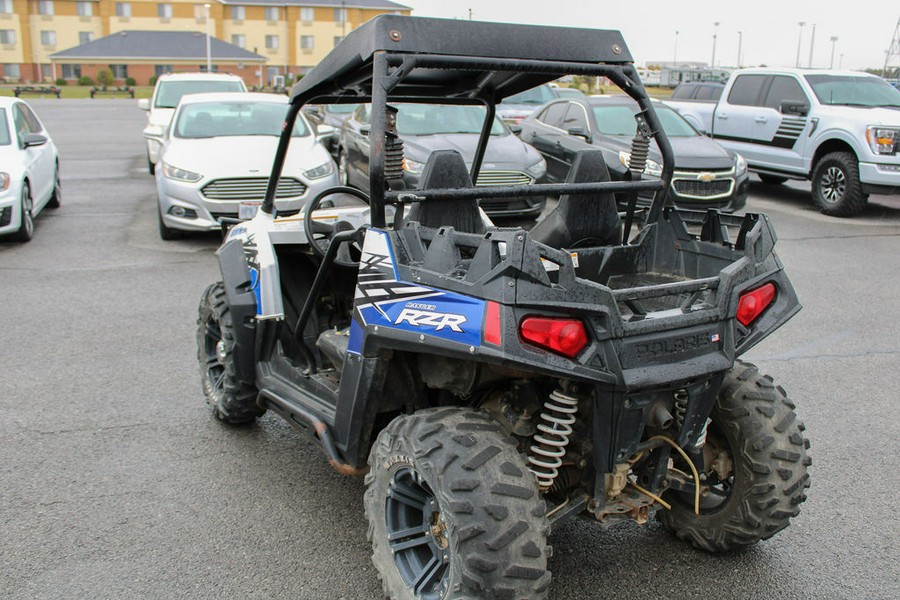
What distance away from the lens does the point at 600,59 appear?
3498mm

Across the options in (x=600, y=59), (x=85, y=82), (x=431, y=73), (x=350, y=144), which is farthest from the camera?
(x=85, y=82)

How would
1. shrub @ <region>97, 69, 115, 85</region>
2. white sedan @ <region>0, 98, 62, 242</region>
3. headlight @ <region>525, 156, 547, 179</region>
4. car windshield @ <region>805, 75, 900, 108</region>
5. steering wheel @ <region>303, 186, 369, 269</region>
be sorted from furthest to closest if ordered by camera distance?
shrub @ <region>97, 69, 115, 85</region> → car windshield @ <region>805, 75, 900, 108</region> → headlight @ <region>525, 156, 547, 179</region> → white sedan @ <region>0, 98, 62, 242</region> → steering wheel @ <region>303, 186, 369, 269</region>

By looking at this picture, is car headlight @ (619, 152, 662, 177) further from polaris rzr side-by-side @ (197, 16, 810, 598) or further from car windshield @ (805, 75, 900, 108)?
polaris rzr side-by-side @ (197, 16, 810, 598)

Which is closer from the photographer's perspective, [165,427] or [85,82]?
[165,427]

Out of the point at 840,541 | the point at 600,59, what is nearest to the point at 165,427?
the point at 600,59

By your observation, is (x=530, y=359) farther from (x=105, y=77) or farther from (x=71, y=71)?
(x=71, y=71)

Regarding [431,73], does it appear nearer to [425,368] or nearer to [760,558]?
[425,368]

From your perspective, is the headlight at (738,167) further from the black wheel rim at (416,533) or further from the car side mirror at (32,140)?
the black wheel rim at (416,533)

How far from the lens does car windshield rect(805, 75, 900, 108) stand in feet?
43.1

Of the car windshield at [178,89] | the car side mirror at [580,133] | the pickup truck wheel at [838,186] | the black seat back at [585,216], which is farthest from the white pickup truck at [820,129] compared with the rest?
the black seat back at [585,216]

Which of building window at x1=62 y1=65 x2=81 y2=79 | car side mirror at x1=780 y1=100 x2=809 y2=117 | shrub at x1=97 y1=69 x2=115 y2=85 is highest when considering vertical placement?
building window at x1=62 y1=65 x2=81 y2=79

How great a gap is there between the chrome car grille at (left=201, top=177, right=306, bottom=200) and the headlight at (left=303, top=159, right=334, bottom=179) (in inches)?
7.3

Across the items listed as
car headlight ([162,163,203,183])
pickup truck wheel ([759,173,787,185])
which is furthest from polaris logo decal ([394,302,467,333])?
pickup truck wheel ([759,173,787,185])

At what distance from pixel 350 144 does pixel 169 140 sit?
2732 mm
